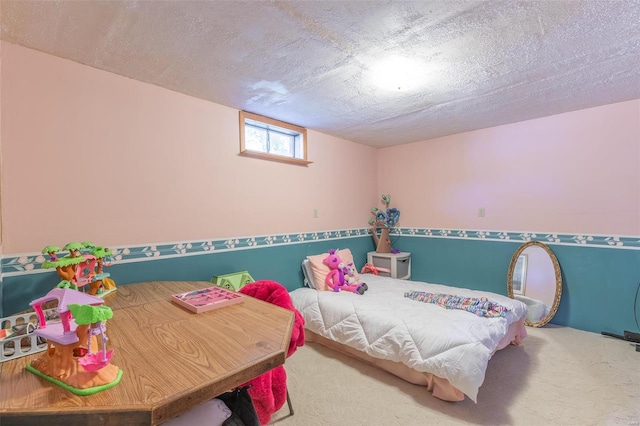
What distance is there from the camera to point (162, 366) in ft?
2.75

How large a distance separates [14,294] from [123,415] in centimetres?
164

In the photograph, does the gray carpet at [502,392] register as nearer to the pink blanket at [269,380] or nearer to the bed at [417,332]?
the bed at [417,332]

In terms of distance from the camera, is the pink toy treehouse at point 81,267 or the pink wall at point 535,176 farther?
the pink wall at point 535,176

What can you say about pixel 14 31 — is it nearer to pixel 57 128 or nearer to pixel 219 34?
pixel 57 128

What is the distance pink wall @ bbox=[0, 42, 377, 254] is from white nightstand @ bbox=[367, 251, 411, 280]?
1536mm

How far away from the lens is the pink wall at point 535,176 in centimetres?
266

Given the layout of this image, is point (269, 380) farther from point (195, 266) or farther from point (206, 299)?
point (195, 266)

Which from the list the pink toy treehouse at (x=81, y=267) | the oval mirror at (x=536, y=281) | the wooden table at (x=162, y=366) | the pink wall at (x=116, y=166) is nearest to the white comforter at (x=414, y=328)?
the oval mirror at (x=536, y=281)

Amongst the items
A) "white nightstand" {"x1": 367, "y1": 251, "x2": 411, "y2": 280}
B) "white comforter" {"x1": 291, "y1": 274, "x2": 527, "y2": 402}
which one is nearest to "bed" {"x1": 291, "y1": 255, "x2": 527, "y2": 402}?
"white comforter" {"x1": 291, "y1": 274, "x2": 527, "y2": 402}

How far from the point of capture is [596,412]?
1.71 metres

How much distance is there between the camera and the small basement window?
276 centimetres

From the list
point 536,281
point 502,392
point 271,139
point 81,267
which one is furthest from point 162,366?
point 536,281

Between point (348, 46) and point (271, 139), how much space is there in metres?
1.60

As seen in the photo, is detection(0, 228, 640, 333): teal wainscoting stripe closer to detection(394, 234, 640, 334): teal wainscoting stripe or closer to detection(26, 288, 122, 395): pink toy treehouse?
detection(394, 234, 640, 334): teal wainscoting stripe
